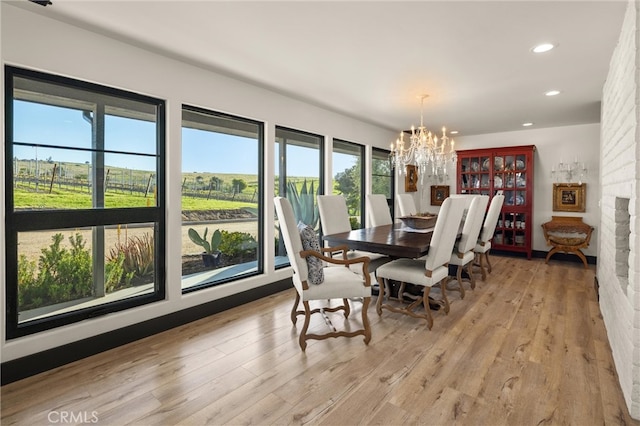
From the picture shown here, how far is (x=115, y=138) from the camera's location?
2646 mm

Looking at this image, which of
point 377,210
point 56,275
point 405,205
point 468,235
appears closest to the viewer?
point 56,275

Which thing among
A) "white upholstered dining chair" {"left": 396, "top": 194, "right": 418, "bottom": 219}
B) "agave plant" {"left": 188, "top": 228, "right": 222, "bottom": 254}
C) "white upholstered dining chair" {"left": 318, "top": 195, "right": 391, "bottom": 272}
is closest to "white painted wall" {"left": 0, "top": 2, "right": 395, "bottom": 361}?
"agave plant" {"left": 188, "top": 228, "right": 222, "bottom": 254}

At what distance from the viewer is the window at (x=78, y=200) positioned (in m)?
2.19

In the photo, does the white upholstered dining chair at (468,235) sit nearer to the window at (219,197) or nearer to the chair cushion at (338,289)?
the chair cushion at (338,289)

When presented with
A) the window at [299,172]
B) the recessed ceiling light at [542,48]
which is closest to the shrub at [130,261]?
the window at [299,172]

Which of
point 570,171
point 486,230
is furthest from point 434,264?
point 570,171

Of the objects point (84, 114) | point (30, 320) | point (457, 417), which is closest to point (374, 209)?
point (457, 417)

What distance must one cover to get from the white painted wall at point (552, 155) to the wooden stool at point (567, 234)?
0.69 feet

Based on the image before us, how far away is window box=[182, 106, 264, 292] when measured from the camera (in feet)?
10.5

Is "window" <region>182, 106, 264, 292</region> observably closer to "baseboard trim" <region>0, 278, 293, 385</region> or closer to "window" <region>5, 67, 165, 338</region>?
"baseboard trim" <region>0, 278, 293, 385</region>

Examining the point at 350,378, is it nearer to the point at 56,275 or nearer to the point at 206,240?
the point at 206,240

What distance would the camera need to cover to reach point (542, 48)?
259cm

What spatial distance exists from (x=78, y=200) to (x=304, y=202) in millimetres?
2588

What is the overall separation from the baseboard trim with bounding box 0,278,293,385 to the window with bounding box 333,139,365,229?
2.30 meters
